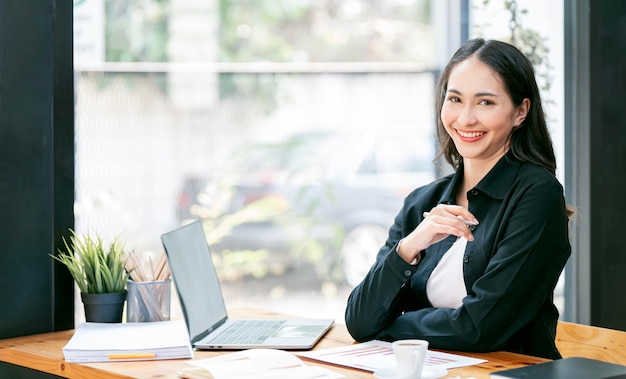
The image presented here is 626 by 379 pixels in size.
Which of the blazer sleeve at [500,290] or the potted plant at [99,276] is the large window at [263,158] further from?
the blazer sleeve at [500,290]

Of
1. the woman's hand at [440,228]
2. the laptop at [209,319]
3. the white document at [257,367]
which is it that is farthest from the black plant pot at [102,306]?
the woman's hand at [440,228]

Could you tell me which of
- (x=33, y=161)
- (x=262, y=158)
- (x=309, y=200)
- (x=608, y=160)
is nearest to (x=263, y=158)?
(x=262, y=158)

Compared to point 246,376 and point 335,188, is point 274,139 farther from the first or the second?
point 246,376

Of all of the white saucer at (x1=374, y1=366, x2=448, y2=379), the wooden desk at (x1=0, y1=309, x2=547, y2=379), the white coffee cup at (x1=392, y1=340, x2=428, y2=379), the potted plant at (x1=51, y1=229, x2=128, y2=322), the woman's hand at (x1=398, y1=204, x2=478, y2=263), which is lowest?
the wooden desk at (x1=0, y1=309, x2=547, y2=379)

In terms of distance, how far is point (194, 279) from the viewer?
7.43 feet

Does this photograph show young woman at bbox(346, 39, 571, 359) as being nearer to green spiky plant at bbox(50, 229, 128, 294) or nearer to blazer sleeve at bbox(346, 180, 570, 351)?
blazer sleeve at bbox(346, 180, 570, 351)

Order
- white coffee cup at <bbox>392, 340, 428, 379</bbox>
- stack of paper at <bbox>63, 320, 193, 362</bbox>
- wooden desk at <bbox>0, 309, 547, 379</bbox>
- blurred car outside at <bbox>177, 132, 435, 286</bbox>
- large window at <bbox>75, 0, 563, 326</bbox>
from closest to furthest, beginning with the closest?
white coffee cup at <bbox>392, 340, 428, 379</bbox>, wooden desk at <bbox>0, 309, 547, 379</bbox>, stack of paper at <bbox>63, 320, 193, 362</bbox>, large window at <bbox>75, 0, 563, 326</bbox>, blurred car outside at <bbox>177, 132, 435, 286</bbox>

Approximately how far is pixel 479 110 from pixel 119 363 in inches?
41.3

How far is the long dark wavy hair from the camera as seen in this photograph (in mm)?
2268

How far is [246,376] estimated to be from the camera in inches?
69.6

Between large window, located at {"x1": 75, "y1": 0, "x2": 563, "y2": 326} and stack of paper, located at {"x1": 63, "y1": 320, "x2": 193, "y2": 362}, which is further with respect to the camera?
large window, located at {"x1": 75, "y1": 0, "x2": 563, "y2": 326}

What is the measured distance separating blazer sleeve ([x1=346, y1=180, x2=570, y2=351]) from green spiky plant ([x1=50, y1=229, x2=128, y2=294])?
0.63 metres

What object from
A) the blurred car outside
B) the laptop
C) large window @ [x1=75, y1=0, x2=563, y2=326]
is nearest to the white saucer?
the laptop

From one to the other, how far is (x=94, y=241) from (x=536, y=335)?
1.19 metres
